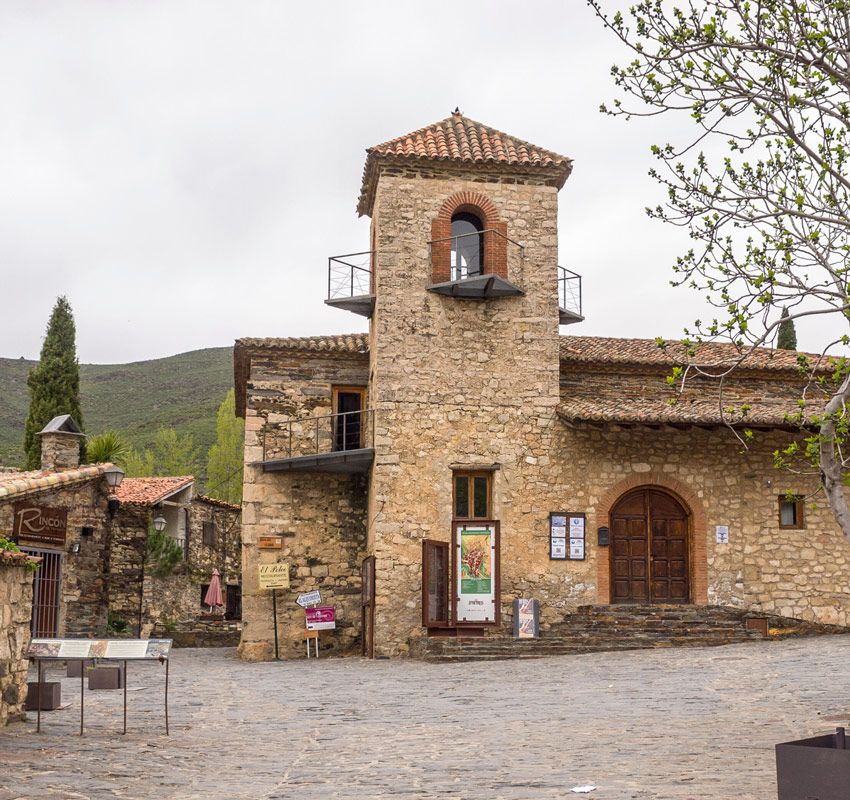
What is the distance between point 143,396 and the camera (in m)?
75.9

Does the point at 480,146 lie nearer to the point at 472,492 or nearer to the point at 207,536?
the point at 472,492

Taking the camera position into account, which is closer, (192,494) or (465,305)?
(465,305)

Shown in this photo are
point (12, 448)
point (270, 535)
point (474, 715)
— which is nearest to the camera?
point (474, 715)

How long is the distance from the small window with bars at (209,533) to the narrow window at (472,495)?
1159cm

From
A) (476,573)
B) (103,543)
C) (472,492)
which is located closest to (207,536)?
(103,543)

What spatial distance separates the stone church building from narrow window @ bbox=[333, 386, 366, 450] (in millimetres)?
397

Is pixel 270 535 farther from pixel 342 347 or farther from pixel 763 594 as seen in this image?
pixel 763 594

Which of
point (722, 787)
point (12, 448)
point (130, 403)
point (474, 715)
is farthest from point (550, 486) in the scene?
point (130, 403)

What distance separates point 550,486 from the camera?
20.2 m

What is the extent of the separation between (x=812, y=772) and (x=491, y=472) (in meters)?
15.0

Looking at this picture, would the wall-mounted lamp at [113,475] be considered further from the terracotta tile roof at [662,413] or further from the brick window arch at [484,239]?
the terracotta tile roof at [662,413]

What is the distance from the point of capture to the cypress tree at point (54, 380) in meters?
32.3

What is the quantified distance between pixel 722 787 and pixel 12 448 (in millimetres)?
54445

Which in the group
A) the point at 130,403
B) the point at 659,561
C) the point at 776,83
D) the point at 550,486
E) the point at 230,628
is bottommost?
the point at 230,628
